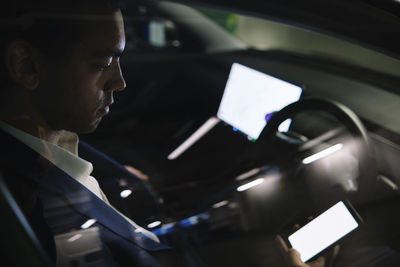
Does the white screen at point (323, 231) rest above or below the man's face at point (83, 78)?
below

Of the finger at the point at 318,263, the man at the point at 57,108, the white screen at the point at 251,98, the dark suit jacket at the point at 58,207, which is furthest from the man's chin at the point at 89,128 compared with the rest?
the finger at the point at 318,263

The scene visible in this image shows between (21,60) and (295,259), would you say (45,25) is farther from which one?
(295,259)

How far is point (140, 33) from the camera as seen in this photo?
136 centimetres

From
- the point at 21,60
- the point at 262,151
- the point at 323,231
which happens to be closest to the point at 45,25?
the point at 21,60

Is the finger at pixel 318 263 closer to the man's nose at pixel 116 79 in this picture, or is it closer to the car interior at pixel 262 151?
the car interior at pixel 262 151

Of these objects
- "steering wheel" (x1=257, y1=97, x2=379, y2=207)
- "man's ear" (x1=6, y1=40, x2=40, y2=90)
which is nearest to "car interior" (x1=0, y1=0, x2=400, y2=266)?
"steering wheel" (x1=257, y1=97, x2=379, y2=207)

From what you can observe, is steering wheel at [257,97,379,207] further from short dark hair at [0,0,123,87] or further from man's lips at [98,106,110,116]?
short dark hair at [0,0,123,87]

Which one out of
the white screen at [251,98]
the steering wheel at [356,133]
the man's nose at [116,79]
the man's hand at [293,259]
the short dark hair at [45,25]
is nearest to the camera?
the short dark hair at [45,25]

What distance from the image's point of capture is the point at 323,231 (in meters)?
1.00

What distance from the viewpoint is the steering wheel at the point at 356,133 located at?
108 cm

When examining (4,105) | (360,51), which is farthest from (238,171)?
(4,105)

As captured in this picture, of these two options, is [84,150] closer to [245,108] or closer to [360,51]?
[245,108]

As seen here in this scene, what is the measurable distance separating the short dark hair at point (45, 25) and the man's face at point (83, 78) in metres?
0.02

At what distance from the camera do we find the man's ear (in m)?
0.72
